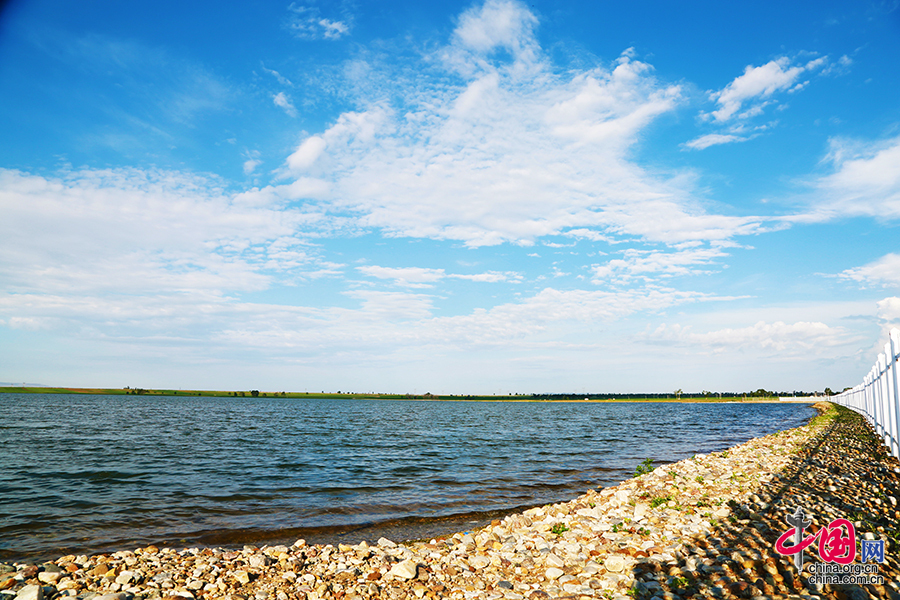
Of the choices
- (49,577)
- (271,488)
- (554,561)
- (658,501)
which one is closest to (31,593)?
(49,577)

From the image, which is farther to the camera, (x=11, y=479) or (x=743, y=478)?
(x=11, y=479)

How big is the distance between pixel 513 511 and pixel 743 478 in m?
7.39

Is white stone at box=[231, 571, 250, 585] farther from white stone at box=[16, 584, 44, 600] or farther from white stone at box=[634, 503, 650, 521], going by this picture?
white stone at box=[634, 503, 650, 521]

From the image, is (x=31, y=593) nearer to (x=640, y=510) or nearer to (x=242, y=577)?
(x=242, y=577)

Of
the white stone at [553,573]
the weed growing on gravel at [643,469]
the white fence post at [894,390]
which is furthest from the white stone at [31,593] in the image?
the white fence post at [894,390]

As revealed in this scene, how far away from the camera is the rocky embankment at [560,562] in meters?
7.08

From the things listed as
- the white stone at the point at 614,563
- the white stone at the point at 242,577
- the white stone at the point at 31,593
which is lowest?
the white stone at the point at 242,577

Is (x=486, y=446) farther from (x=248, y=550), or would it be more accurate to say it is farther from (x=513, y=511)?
(x=248, y=550)

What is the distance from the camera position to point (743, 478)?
1423 cm

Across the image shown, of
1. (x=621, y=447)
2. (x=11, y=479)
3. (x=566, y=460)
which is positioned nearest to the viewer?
(x=11, y=479)

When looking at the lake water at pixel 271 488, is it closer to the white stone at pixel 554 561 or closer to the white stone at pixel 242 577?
the white stone at pixel 242 577

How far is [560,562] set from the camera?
8.33 metres

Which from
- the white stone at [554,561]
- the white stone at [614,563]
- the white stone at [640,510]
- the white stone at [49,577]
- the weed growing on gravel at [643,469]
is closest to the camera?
the white stone at [614,563]

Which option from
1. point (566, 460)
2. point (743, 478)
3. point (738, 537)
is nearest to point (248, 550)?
point (738, 537)
